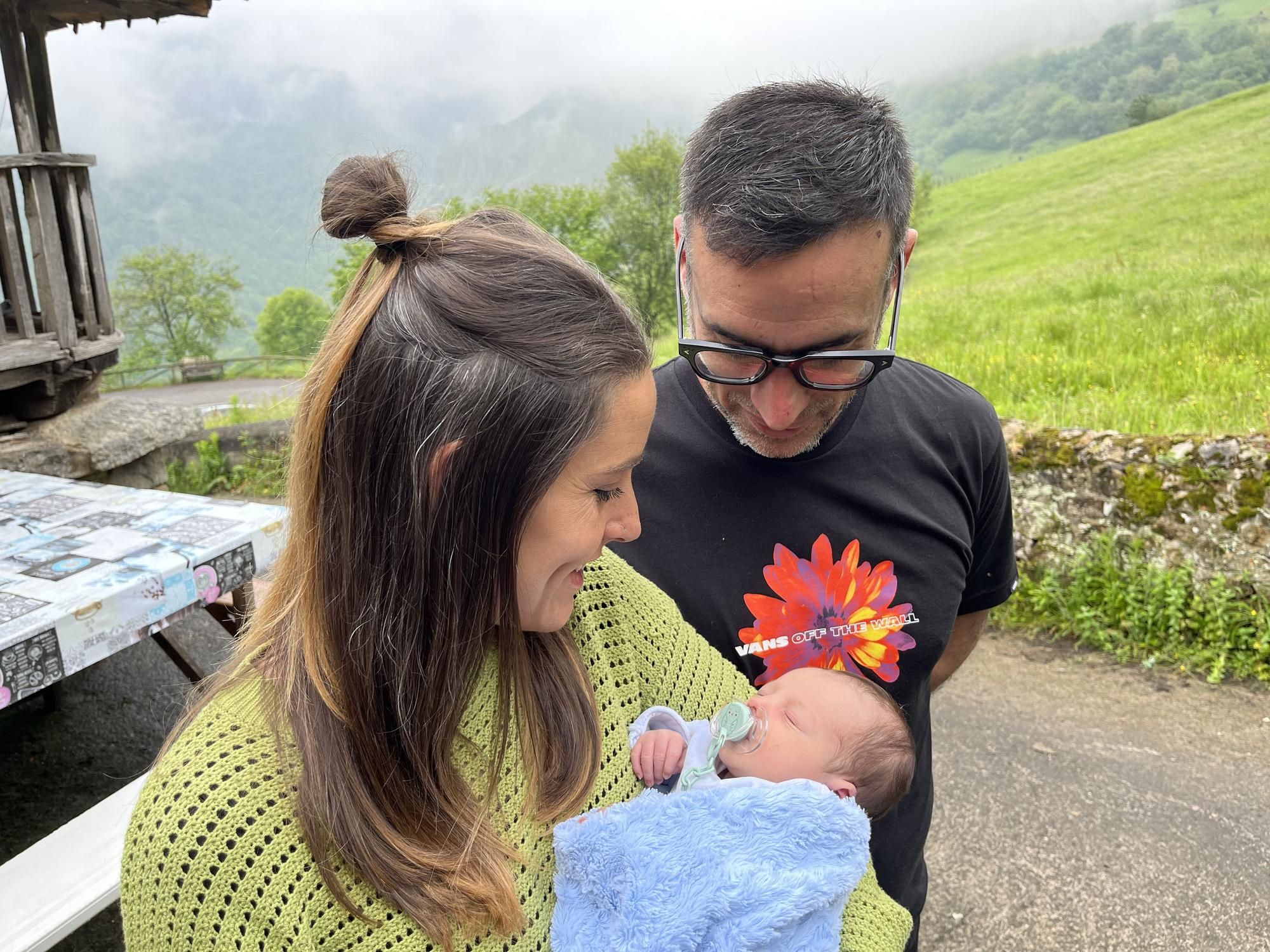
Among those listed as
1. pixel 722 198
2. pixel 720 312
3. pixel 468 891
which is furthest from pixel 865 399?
pixel 468 891

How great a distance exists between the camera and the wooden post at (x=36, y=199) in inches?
226

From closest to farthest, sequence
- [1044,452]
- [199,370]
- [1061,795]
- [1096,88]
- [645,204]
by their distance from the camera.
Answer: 1. [1061,795]
2. [1044,452]
3. [645,204]
4. [199,370]
5. [1096,88]

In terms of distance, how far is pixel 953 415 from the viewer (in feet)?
5.99

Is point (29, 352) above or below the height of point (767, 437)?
below

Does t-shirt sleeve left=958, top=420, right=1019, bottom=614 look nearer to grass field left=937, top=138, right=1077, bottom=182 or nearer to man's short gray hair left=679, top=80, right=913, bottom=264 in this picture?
man's short gray hair left=679, top=80, right=913, bottom=264

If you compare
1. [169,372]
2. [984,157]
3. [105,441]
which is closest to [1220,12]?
[984,157]

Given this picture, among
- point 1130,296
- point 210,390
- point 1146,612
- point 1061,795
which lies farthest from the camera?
point 210,390

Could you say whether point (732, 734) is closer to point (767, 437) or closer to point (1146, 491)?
point (767, 437)

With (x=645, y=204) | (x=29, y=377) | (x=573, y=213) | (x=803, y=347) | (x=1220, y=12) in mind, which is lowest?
(x=29, y=377)

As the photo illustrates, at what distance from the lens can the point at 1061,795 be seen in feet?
11.5

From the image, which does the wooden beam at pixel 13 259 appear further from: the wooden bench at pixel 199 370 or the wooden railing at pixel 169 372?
the wooden bench at pixel 199 370

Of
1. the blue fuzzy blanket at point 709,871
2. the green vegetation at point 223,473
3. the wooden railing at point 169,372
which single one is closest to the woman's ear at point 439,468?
the blue fuzzy blanket at point 709,871

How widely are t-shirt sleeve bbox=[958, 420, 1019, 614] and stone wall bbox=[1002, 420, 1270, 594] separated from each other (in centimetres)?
258

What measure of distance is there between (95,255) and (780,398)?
6388mm
